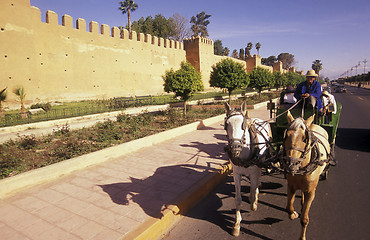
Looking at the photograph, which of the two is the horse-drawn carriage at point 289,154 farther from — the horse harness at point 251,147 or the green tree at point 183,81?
the green tree at point 183,81

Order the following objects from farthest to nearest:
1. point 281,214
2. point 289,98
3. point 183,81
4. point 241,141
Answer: point 183,81, point 289,98, point 281,214, point 241,141

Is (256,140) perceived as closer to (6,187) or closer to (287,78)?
(6,187)

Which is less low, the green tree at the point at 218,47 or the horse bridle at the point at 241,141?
the green tree at the point at 218,47

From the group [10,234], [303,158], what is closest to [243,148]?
[303,158]

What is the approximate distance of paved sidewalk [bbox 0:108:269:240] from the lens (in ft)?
11.8

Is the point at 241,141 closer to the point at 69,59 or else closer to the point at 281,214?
the point at 281,214

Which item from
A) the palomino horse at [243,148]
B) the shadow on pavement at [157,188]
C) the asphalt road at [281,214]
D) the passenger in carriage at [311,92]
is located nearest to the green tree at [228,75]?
the asphalt road at [281,214]

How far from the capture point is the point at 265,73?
29453mm

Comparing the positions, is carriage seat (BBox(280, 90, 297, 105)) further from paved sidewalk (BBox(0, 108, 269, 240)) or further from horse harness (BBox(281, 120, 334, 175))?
horse harness (BBox(281, 120, 334, 175))

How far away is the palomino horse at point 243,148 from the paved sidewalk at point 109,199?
3.90 ft

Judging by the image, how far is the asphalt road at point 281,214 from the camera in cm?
369

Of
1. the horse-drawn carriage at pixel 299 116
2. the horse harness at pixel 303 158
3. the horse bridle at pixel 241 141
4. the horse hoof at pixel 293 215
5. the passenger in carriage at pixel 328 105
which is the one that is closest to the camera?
the horse harness at pixel 303 158

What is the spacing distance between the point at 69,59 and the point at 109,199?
74.0 feet

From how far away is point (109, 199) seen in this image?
14.9 feet
